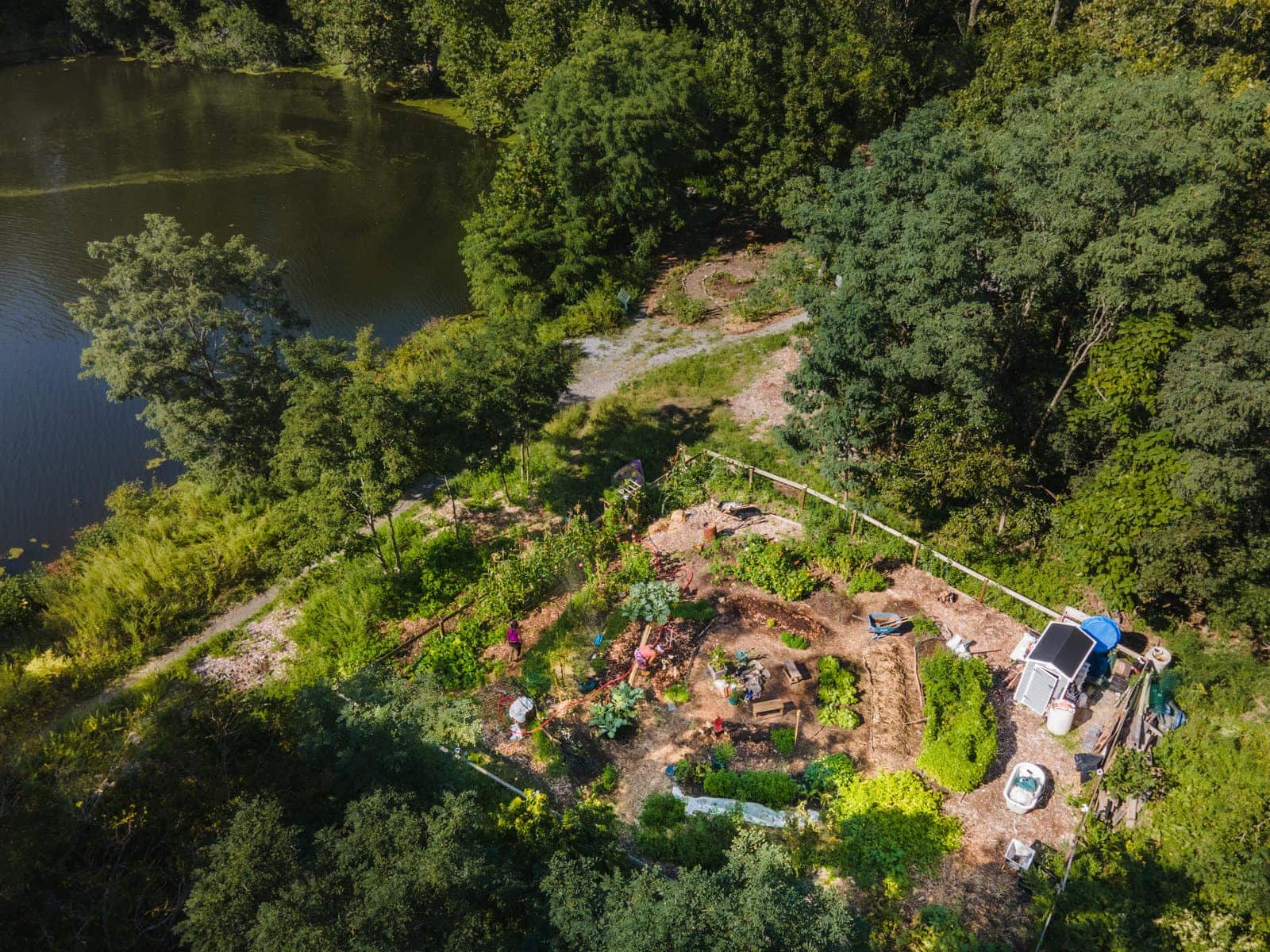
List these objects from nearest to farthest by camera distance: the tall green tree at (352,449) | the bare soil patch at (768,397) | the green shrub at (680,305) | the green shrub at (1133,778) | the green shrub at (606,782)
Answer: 1. the green shrub at (1133,778)
2. the green shrub at (606,782)
3. the tall green tree at (352,449)
4. the bare soil patch at (768,397)
5. the green shrub at (680,305)

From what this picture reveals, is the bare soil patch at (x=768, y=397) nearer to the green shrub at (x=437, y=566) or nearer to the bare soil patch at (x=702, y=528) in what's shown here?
the bare soil patch at (x=702, y=528)

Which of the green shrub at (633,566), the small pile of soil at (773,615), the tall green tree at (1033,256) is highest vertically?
the tall green tree at (1033,256)

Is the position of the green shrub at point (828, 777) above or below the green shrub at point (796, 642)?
below

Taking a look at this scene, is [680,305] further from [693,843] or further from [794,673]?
[693,843]

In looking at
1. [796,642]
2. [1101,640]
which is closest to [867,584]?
[796,642]

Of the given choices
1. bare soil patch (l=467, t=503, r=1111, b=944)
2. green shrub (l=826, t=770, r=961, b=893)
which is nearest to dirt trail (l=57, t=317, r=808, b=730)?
bare soil patch (l=467, t=503, r=1111, b=944)

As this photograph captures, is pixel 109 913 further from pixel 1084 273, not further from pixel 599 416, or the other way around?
pixel 1084 273

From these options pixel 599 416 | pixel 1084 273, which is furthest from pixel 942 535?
pixel 599 416

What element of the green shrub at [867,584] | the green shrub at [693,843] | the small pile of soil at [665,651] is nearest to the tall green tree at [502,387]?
the small pile of soil at [665,651]
